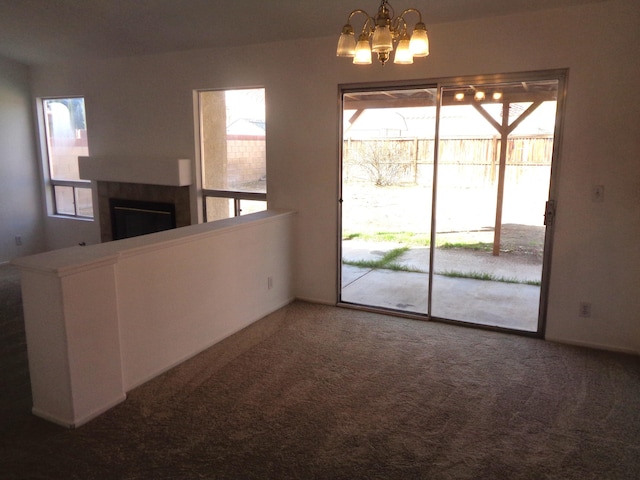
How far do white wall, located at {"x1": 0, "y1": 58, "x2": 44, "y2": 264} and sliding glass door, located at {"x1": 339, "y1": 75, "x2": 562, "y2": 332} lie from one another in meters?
4.19

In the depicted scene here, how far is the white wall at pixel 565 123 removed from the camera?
330 cm

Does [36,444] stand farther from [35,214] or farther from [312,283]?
[35,214]

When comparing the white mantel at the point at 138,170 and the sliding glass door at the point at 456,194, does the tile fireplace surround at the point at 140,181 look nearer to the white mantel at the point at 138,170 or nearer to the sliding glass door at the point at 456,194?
the white mantel at the point at 138,170

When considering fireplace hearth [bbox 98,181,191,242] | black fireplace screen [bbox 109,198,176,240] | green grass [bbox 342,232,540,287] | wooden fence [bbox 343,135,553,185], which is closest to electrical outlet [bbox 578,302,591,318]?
wooden fence [bbox 343,135,553,185]

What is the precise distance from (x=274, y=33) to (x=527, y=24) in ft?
6.78

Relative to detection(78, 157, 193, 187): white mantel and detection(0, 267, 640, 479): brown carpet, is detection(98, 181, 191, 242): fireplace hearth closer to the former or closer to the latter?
detection(78, 157, 193, 187): white mantel

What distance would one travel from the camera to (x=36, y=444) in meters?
2.38

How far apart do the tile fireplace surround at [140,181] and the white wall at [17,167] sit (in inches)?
40.0

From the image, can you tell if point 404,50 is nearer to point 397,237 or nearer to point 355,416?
point 355,416

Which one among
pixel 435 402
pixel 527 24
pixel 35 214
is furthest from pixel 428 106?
pixel 35 214

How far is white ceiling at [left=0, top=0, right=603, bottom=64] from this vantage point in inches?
137

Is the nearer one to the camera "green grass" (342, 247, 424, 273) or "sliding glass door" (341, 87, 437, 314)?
"sliding glass door" (341, 87, 437, 314)

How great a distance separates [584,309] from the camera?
3.60 meters

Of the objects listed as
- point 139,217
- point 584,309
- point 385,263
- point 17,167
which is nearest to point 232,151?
point 139,217
